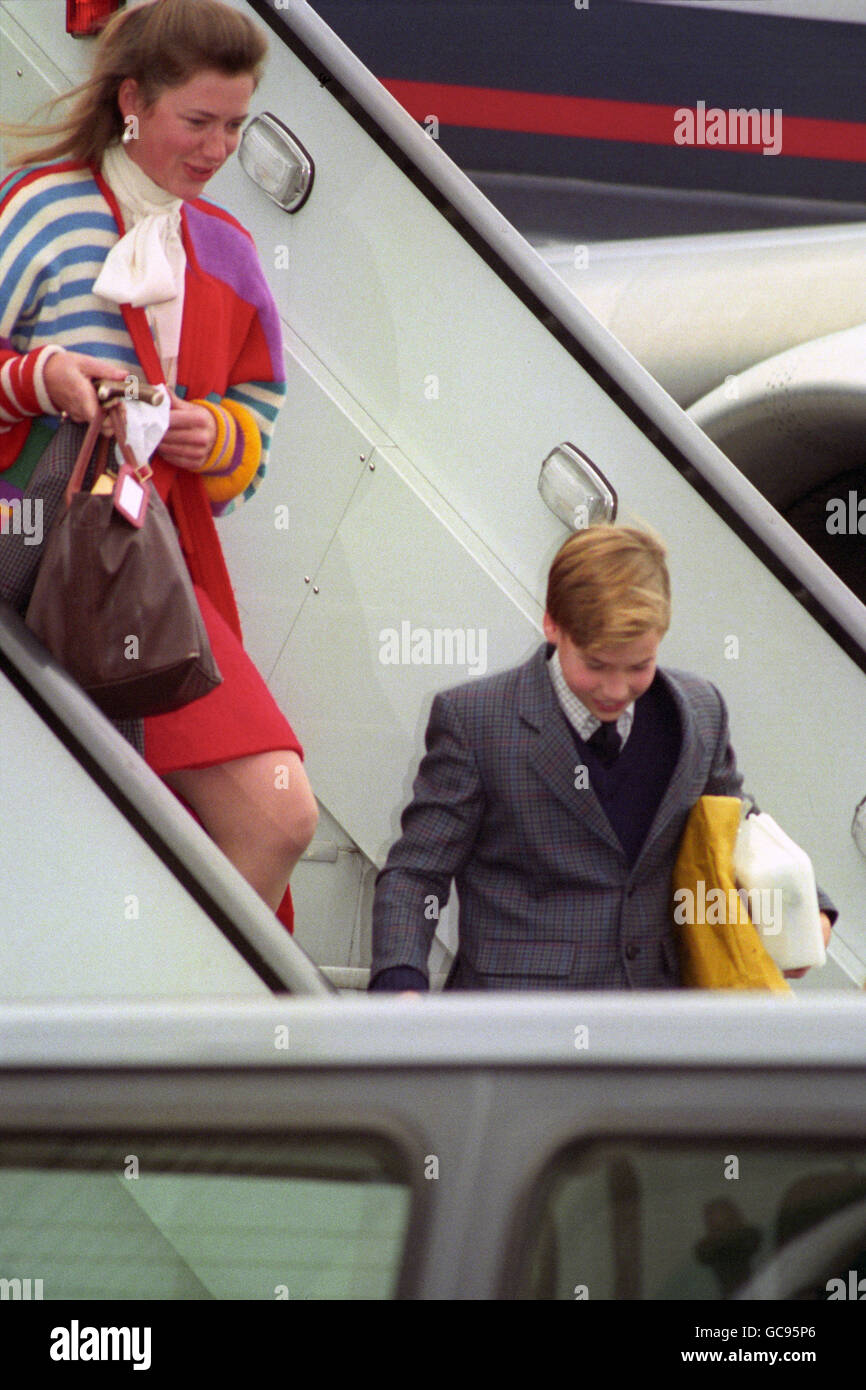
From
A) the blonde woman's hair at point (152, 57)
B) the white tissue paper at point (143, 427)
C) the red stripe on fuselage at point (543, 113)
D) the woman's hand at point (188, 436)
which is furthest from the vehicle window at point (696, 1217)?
the red stripe on fuselage at point (543, 113)

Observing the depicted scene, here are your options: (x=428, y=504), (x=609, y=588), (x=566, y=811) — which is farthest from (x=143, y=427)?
(x=428, y=504)

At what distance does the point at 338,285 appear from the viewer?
3.42 m

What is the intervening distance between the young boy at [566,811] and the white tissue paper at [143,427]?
0.57 meters

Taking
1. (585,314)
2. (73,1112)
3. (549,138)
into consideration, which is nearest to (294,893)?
(585,314)

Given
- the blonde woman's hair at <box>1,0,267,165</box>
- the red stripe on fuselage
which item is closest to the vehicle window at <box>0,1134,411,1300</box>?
the blonde woman's hair at <box>1,0,267,165</box>

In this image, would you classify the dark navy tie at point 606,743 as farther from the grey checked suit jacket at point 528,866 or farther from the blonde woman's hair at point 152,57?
the blonde woman's hair at point 152,57

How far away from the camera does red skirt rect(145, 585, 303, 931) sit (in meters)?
2.56

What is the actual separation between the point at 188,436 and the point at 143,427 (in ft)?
0.43

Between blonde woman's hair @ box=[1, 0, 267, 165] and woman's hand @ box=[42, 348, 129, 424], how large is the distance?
1.30 ft

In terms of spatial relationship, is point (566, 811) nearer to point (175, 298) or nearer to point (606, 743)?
point (606, 743)

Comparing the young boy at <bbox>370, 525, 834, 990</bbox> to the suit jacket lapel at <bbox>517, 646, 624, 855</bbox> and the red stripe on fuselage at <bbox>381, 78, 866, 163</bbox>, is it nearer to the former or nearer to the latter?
the suit jacket lapel at <bbox>517, 646, 624, 855</bbox>

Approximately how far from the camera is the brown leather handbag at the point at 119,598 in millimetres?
2277

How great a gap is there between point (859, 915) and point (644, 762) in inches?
40.9

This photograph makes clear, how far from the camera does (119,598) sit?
2.29 meters
